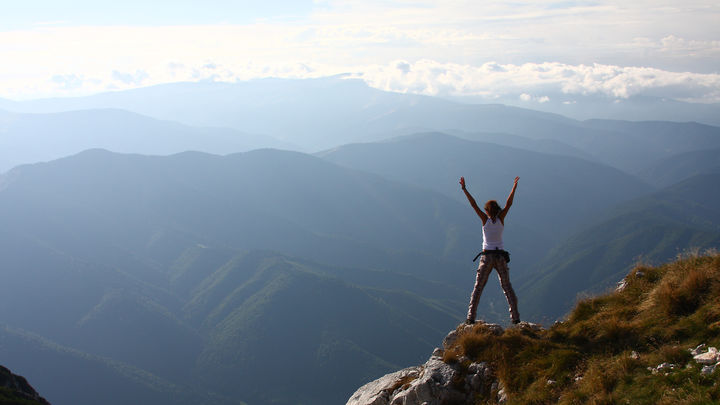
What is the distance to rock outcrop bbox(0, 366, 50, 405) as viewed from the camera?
160 ft

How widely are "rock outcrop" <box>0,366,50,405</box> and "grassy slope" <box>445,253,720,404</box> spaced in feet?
179

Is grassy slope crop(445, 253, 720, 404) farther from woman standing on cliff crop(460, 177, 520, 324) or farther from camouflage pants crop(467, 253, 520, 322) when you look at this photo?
woman standing on cliff crop(460, 177, 520, 324)

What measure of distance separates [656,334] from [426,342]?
199m

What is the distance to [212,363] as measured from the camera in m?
198

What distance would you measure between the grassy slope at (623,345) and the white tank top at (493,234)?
247 cm

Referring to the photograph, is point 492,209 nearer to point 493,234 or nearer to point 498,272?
point 493,234

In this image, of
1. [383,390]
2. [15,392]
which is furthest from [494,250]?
[15,392]

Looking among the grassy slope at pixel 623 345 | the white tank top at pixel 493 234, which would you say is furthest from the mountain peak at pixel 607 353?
the white tank top at pixel 493 234

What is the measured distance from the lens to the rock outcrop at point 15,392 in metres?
48.9

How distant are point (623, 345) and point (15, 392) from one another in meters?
67.3

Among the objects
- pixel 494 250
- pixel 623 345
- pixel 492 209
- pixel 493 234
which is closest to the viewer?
pixel 623 345

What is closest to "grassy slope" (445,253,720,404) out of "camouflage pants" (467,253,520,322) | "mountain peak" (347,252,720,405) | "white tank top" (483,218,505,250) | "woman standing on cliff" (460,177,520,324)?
"mountain peak" (347,252,720,405)

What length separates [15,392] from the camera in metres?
54.5

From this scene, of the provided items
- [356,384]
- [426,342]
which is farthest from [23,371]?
[426,342]
